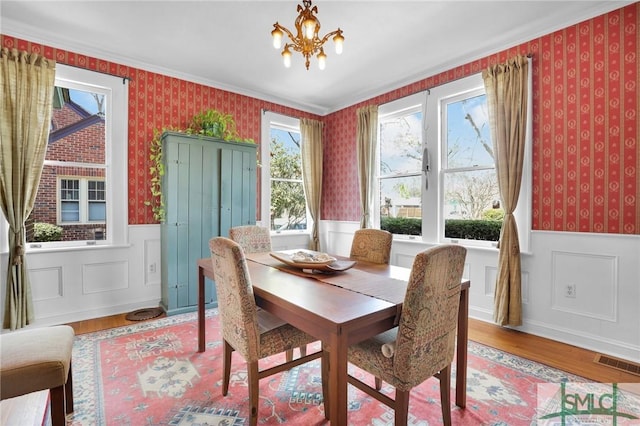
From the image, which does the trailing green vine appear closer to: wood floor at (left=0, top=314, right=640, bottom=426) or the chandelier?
wood floor at (left=0, top=314, right=640, bottom=426)

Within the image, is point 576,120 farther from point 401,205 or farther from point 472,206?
point 401,205

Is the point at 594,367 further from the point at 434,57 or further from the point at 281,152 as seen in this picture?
the point at 281,152

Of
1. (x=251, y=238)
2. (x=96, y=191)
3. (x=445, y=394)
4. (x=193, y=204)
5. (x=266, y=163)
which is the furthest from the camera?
(x=266, y=163)

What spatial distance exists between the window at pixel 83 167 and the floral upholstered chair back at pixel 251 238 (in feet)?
4.71

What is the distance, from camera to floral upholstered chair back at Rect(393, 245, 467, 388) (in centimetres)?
130

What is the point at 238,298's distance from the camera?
1587 mm

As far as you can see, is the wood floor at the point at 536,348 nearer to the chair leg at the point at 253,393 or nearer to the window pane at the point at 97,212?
the window pane at the point at 97,212

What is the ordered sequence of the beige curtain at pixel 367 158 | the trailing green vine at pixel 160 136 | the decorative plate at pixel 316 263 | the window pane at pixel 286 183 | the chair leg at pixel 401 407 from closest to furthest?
the chair leg at pixel 401 407
the decorative plate at pixel 316 263
the trailing green vine at pixel 160 136
the beige curtain at pixel 367 158
the window pane at pixel 286 183

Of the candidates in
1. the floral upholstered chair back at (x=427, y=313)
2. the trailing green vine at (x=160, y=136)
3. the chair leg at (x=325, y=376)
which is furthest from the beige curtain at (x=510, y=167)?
the trailing green vine at (x=160, y=136)

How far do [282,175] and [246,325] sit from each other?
3395 millimetres

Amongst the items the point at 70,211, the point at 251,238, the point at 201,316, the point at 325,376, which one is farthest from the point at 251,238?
the point at 70,211

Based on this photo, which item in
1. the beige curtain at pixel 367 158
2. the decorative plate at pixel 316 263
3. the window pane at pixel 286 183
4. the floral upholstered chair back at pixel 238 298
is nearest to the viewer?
the floral upholstered chair back at pixel 238 298

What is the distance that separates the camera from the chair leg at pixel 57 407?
1413 mm

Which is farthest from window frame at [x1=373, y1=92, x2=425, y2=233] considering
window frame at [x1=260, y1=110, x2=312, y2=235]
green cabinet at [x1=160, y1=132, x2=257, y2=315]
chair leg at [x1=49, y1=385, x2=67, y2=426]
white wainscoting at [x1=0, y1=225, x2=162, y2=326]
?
chair leg at [x1=49, y1=385, x2=67, y2=426]
